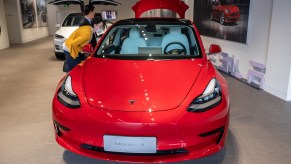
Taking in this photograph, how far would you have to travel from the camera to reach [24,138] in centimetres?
263

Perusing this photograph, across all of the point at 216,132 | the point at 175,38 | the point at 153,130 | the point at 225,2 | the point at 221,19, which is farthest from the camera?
the point at 221,19

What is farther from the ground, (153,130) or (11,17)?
(11,17)

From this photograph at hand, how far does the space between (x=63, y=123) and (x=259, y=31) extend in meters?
3.85

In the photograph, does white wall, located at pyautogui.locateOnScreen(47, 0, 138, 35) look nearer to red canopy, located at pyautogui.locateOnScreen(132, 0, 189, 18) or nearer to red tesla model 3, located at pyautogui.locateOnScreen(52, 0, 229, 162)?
red canopy, located at pyautogui.locateOnScreen(132, 0, 189, 18)

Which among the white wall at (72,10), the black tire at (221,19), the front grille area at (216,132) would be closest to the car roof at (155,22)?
the front grille area at (216,132)

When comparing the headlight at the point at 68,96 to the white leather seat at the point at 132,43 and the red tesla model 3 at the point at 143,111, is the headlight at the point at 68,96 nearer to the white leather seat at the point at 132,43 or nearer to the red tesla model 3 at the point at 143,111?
the red tesla model 3 at the point at 143,111

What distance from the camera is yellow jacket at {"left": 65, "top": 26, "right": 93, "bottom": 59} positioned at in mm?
3521

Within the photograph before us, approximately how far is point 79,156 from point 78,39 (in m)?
1.79

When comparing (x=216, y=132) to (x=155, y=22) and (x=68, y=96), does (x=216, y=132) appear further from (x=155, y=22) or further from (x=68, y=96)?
(x=155, y=22)

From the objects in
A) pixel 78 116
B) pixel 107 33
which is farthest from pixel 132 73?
pixel 107 33

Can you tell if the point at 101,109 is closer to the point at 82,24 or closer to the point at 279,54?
the point at 82,24

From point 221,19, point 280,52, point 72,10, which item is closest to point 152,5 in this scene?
point 221,19

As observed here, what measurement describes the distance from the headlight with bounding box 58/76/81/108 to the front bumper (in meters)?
0.06

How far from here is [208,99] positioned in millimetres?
1826
